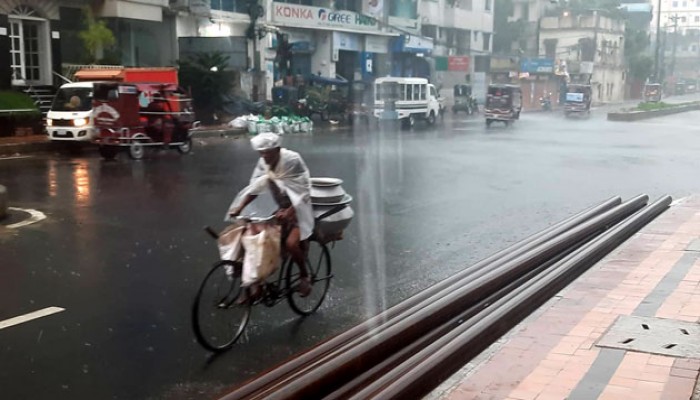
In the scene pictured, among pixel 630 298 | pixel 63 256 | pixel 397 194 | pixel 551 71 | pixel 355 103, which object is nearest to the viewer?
pixel 630 298

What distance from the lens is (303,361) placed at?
4.67 m

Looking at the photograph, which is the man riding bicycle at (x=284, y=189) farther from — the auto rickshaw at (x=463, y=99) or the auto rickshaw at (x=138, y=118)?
the auto rickshaw at (x=463, y=99)

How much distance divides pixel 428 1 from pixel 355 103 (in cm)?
1248

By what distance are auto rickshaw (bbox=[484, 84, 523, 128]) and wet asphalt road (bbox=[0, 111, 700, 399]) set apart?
1547 centimetres

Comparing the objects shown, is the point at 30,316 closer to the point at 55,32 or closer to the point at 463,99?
the point at 55,32

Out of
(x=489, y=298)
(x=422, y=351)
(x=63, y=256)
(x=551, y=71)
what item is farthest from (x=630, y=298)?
Result: (x=551, y=71)

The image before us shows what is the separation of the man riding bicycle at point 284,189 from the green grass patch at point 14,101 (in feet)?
55.1

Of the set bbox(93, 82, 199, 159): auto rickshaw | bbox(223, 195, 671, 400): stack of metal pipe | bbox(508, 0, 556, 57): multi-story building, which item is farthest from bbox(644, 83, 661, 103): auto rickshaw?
bbox(223, 195, 671, 400): stack of metal pipe

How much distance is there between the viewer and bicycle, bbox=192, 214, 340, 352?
529cm

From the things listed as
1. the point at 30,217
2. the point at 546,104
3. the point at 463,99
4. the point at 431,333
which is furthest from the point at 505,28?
the point at 431,333

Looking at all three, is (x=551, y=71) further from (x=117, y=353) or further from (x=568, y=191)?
(x=117, y=353)

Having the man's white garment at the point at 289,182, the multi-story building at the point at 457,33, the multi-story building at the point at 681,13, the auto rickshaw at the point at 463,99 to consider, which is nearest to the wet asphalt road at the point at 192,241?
the man's white garment at the point at 289,182

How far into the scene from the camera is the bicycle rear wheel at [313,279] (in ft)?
19.6

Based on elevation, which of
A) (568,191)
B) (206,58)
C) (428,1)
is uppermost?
(428,1)
